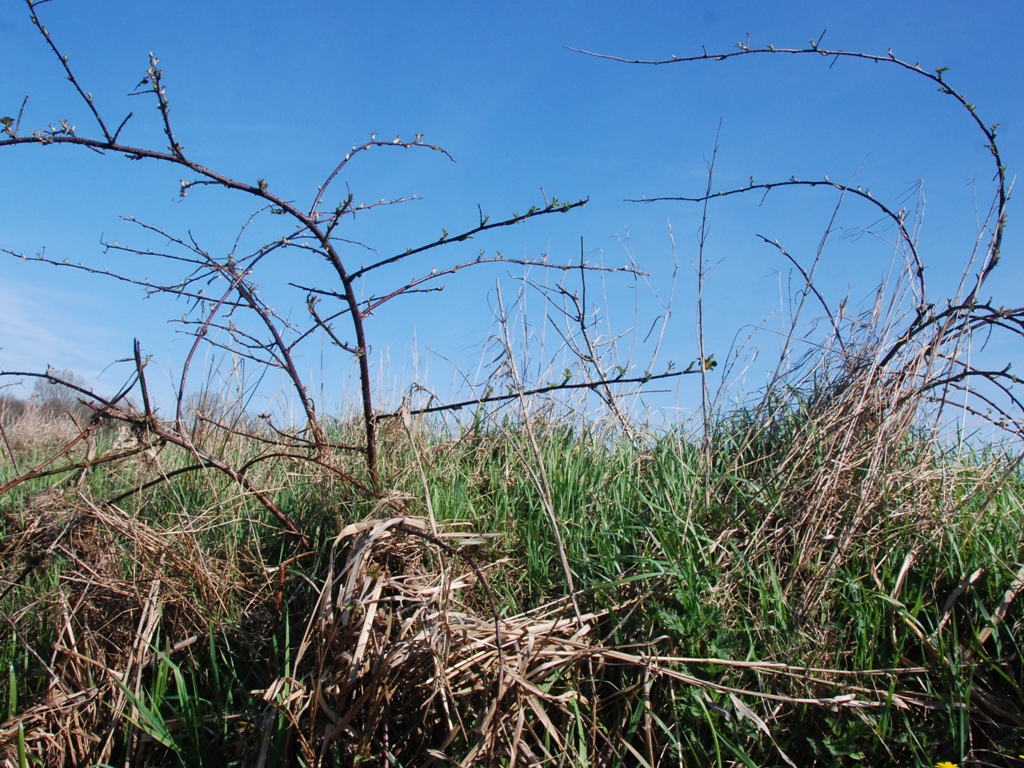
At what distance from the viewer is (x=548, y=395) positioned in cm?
390

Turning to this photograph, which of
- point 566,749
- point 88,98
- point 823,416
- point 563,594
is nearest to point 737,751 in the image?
point 566,749

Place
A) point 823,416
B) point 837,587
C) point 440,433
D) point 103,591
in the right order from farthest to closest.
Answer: point 440,433 < point 823,416 < point 103,591 < point 837,587

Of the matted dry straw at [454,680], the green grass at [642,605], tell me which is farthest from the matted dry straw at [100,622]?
the matted dry straw at [454,680]

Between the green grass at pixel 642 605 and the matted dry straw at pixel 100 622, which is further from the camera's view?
the matted dry straw at pixel 100 622

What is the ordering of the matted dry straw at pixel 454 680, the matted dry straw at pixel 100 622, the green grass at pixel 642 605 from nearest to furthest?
the matted dry straw at pixel 454 680
the green grass at pixel 642 605
the matted dry straw at pixel 100 622

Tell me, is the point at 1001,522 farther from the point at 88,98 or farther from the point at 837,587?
the point at 88,98

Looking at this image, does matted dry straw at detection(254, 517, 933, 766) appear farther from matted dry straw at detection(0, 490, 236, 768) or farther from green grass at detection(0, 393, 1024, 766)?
matted dry straw at detection(0, 490, 236, 768)

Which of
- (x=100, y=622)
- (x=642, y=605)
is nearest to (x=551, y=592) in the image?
(x=642, y=605)

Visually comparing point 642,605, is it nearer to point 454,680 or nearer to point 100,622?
point 454,680

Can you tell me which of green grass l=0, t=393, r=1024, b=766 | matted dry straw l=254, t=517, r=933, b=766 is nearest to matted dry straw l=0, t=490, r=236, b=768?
green grass l=0, t=393, r=1024, b=766

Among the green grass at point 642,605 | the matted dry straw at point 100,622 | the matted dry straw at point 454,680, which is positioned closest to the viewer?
the matted dry straw at point 454,680

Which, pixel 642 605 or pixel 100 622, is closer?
pixel 642 605

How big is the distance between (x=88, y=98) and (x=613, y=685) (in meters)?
2.70

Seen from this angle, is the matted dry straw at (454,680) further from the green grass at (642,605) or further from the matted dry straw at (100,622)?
the matted dry straw at (100,622)
